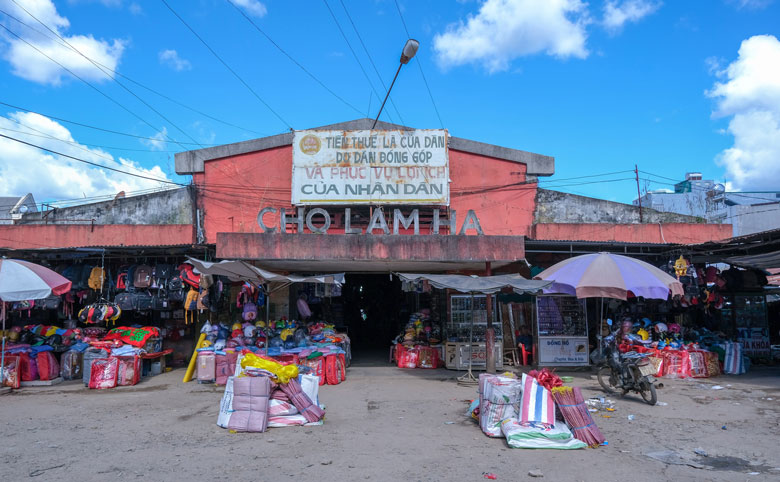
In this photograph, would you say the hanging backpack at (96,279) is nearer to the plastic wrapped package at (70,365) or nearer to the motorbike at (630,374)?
the plastic wrapped package at (70,365)

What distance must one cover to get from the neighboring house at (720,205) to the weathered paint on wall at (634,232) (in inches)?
346

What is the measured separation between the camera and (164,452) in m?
6.52

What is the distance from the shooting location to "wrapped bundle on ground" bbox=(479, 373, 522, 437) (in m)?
7.21

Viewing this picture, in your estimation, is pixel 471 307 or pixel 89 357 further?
pixel 471 307

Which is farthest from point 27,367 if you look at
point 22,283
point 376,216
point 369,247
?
point 376,216

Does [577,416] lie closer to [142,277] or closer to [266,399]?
[266,399]

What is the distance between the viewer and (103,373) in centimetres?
1135

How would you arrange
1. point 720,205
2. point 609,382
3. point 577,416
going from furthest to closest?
point 720,205
point 609,382
point 577,416

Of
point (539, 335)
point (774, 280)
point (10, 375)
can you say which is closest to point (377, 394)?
point (539, 335)

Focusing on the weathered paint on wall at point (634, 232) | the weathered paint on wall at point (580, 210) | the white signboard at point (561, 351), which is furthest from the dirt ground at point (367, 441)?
the weathered paint on wall at point (580, 210)

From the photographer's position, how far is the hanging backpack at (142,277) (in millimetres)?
12711

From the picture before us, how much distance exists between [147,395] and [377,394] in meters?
4.76

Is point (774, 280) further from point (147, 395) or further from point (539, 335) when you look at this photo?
point (147, 395)

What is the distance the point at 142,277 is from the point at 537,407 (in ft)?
33.4
